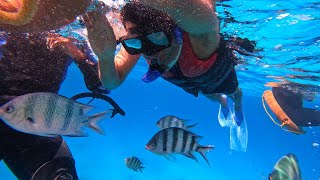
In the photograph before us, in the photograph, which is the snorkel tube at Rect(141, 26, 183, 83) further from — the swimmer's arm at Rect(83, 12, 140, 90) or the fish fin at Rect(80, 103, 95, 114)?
the fish fin at Rect(80, 103, 95, 114)

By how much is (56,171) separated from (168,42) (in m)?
2.42

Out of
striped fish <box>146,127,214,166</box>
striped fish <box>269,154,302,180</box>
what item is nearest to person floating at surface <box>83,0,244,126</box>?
striped fish <box>146,127,214,166</box>

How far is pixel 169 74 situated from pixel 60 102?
285 cm

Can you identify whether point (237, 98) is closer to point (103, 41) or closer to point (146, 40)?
point (146, 40)

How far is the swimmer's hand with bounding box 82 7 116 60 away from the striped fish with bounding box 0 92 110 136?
2.90 ft

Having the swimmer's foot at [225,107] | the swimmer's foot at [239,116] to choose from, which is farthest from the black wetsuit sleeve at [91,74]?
the swimmer's foot at [239,116]

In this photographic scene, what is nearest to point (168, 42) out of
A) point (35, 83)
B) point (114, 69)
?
point (114, 69)

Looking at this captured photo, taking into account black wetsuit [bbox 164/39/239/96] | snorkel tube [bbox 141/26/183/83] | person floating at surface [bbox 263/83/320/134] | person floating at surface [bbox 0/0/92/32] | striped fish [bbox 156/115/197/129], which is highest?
person floating at surface [bbox 0/0/92/32]

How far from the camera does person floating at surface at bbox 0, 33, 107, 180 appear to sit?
13.4ft

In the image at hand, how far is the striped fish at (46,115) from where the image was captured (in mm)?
2707

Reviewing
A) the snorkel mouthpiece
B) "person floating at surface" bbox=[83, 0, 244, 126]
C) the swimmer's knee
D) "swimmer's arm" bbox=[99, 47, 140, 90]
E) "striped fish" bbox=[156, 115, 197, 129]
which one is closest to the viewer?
"person floating at surface" bbox=[83, 0, 244, 126]

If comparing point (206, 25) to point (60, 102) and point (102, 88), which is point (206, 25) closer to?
point (60, 102)

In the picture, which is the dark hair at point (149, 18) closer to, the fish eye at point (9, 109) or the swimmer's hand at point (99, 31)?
the swimmer's hand at point (99, 31)

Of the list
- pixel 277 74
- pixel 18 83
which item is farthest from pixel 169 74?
pixel 277 74
